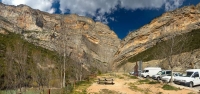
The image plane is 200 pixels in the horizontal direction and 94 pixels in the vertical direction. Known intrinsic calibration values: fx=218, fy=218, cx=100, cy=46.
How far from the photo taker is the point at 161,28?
106 m

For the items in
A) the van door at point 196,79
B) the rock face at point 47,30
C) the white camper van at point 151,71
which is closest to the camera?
the van door at point 196,79

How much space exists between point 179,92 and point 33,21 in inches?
Result: 6087

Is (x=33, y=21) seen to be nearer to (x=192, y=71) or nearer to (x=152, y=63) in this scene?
(x=152, y=63)

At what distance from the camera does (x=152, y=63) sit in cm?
7388

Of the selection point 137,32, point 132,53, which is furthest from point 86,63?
point 137,32

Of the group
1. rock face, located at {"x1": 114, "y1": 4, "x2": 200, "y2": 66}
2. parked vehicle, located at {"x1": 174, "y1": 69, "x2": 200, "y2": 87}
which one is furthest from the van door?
rock face, located at {"x1": 114, "y1": 4, "x2": 200, "y2": 66}

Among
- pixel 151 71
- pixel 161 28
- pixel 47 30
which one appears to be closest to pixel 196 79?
pixel 151 71

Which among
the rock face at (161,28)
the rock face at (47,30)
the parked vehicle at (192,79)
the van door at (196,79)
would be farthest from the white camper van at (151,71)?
the rock face at (47,30)

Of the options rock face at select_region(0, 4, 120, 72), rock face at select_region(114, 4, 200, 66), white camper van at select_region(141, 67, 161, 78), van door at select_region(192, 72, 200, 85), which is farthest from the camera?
rock face at select_region(0, 4, 120, 72)

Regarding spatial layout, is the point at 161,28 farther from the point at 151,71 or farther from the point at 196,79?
the point at 196,79

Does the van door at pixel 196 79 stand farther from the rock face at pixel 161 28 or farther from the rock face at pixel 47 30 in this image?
the rock face at pixel 47 30

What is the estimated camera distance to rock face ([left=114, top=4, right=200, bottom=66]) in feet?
312

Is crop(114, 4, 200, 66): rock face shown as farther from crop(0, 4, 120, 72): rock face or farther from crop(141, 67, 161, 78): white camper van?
crop(141, 67, 161, 78): white camper van

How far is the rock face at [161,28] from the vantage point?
9495 cm
